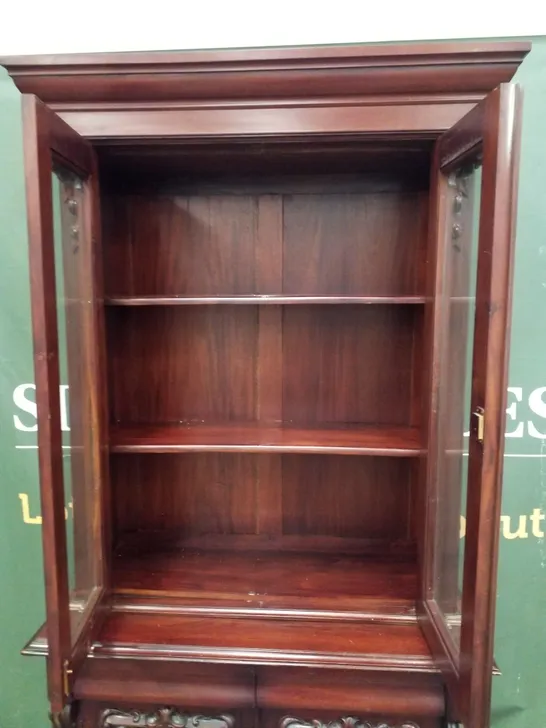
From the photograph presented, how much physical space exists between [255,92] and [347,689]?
3.59ft

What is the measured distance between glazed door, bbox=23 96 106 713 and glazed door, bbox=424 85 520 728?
63 cm

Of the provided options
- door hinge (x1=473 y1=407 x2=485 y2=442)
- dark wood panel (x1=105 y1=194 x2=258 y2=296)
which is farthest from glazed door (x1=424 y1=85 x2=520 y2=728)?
dark wood panel (x1=105 y1=194 x2=258 y2=296)

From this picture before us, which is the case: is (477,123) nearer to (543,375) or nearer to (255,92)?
(255,92)

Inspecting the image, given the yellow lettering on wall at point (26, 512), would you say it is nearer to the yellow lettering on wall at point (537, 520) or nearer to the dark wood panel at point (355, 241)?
the dark wood panel at point (355, 241)

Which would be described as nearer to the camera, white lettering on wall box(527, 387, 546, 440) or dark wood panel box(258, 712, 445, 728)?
dark wood panel box(258, 712, 445, 728)

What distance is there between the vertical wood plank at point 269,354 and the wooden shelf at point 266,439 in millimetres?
80

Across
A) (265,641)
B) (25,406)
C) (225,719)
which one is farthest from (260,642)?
(25,406)

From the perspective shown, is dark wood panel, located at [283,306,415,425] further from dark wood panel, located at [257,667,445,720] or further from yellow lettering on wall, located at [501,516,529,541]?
dark wood panel, located at [257,667,445,720]

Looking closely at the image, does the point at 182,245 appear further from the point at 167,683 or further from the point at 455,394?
the point at 167,683

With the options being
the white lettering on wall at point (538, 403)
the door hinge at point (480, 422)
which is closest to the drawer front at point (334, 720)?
the door hinge at point (480, 422)

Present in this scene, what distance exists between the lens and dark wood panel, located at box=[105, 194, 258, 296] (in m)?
1.31

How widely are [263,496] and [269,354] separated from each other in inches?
14.3

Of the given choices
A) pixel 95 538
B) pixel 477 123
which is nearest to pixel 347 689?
pixel 95 538

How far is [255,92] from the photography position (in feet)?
3.07
